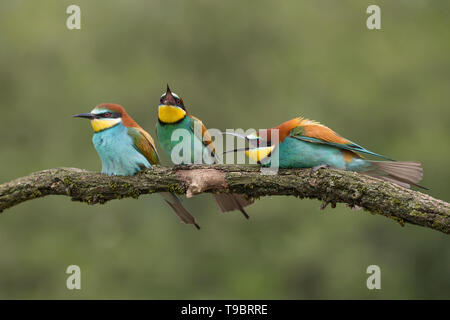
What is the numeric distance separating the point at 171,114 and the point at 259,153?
78 centimetres

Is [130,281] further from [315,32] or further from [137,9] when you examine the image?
[315,32]

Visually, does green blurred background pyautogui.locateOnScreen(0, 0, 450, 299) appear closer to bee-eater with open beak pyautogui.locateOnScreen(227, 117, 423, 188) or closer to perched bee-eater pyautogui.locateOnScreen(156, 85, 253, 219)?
perched bee-eater pyautogui.locateOnScreen(156, 85, 253, 219)

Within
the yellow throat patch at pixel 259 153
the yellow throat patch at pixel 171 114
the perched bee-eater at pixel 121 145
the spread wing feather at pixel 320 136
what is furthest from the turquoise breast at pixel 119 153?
the spread wing feather at pixel 320 136

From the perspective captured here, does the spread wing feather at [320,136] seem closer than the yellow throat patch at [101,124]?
Yes

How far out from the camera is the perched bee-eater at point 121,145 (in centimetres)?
370

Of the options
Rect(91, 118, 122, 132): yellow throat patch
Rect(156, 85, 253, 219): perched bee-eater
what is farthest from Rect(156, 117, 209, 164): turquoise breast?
Rect(91, 118, 122, 132): yellow throat patch

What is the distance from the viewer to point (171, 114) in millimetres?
4055

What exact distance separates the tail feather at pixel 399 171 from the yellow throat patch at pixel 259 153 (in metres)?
0.66

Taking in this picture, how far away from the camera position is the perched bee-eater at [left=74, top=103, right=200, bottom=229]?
3703 millimetres

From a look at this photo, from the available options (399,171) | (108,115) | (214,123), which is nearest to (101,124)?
(108,115)

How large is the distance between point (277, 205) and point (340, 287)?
1.37 meters

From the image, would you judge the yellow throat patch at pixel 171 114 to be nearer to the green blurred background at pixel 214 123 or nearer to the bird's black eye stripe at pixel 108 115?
the bird's black eye stripe at pixel 108 115

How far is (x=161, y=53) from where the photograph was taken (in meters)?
8.56

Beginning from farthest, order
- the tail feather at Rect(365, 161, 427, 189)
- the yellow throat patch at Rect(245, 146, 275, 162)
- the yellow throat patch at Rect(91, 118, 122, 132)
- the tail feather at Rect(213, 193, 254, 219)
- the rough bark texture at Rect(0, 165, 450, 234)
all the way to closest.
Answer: the yellow throat patch at Rect(91, 118, 122, 132) → the tail feather at Rect(213, 193, 254, 219) → the yellow throat patch at Rect(245, 146, 275, 162) → the tail feather at Rect(365, 161, 427, 189) → the rough bark texture at Rect(0, 165, 450, 234)
